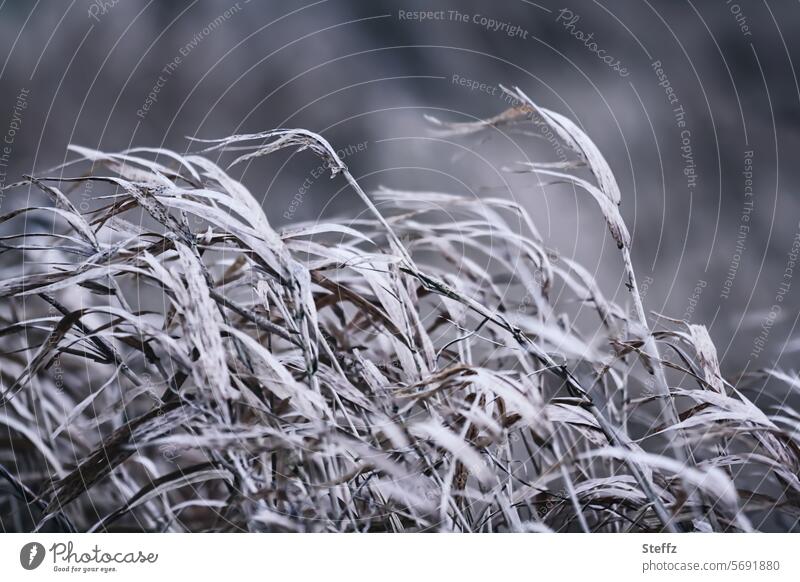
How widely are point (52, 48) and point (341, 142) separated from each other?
12.1 inches

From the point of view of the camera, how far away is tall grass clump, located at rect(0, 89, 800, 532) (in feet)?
1.58

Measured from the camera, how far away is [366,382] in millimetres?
566

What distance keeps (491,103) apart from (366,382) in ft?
1.02

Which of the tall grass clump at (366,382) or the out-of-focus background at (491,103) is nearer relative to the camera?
the tall grass clump at (366,382)

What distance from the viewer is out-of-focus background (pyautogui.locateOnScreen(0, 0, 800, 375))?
2.14 feet

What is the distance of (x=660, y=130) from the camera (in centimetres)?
67

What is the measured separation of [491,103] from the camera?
659 millimetres

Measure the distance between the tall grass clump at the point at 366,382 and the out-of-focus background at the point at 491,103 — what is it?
0.03 meters

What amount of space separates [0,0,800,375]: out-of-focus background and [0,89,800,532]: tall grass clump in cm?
3

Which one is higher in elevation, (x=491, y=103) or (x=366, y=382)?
(x=491, y=103)

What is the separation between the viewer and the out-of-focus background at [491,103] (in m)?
0.65

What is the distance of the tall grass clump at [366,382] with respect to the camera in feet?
1.58

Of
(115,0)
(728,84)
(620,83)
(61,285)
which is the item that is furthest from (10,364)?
(728,84)

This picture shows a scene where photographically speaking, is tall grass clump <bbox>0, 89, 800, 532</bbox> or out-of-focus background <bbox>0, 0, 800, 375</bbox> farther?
out-of-focus background <bbox>0, 0, 800, 375</bbox>
